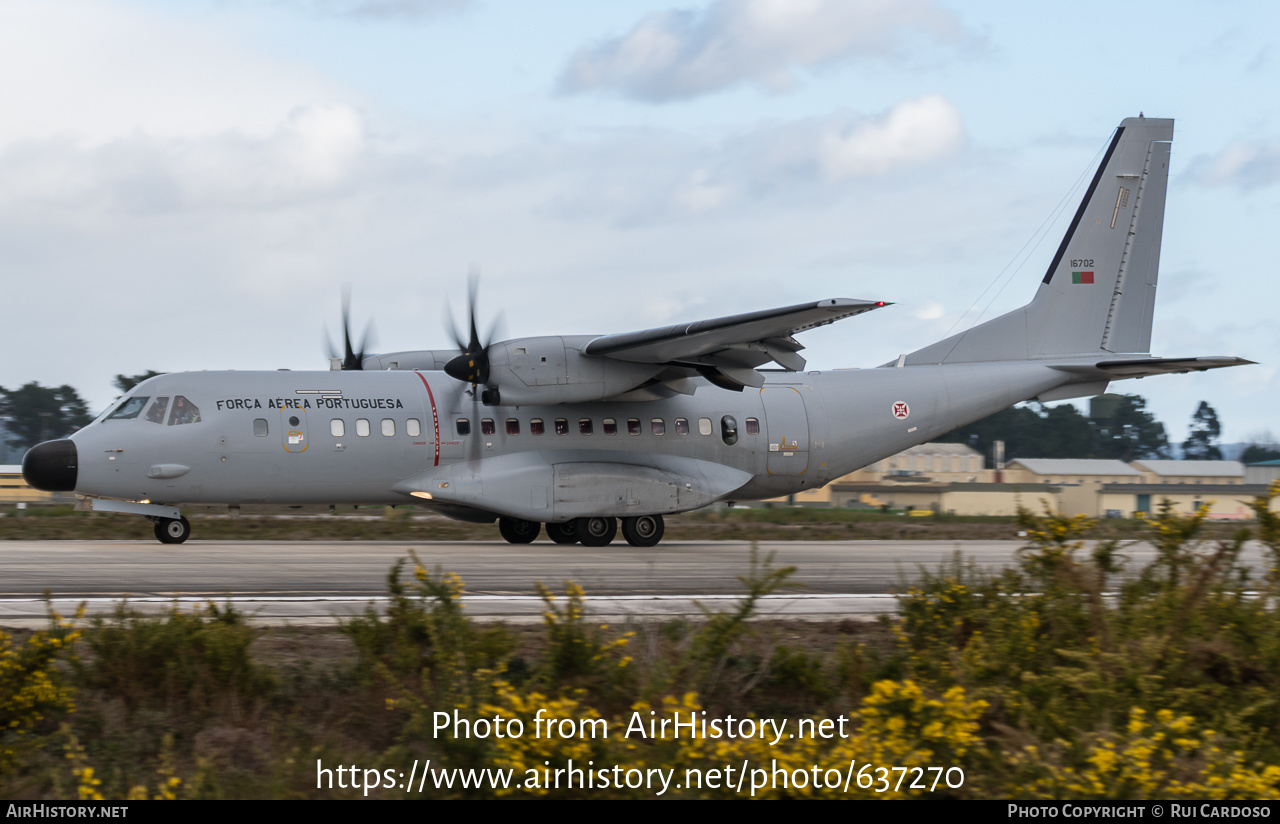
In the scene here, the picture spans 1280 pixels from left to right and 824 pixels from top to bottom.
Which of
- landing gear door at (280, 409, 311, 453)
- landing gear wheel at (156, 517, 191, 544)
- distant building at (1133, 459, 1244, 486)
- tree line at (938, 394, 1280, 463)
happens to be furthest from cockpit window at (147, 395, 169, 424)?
tree line at (938, 394, 1280, 463)

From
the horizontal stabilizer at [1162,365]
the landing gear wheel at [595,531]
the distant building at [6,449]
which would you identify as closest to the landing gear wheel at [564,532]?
the landing gear wheel at [595,531]

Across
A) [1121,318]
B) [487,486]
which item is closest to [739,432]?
[487,486]

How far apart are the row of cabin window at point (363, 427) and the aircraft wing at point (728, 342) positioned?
355 centimetres

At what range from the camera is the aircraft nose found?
63.8 ft

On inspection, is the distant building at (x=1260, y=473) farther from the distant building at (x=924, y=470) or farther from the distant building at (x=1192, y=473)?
the distant building at (x=924, y=470)

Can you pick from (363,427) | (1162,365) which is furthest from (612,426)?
(1162,365)

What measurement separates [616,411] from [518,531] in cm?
322

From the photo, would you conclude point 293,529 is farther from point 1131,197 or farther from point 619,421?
point 1131,197

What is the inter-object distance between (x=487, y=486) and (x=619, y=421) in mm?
3097

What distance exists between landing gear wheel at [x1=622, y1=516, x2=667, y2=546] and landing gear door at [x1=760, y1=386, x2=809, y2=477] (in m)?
2.76

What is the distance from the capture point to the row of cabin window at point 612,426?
850 inches

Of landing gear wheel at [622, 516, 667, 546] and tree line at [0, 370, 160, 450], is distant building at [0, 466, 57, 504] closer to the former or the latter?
tree line at [0, 370, 160, 450]

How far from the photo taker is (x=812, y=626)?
35.6 ft

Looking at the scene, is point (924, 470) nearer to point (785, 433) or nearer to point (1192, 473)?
point (1192, 473)
